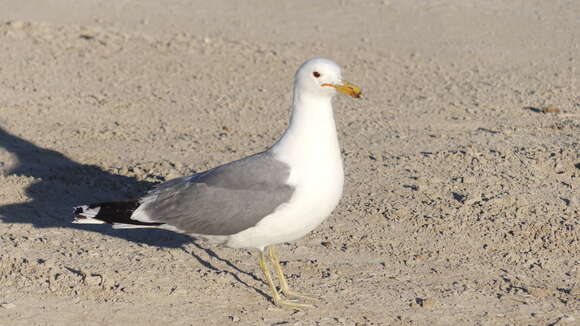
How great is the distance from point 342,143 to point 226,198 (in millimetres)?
3345

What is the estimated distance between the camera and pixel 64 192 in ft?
25.1

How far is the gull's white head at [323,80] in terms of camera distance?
551cm

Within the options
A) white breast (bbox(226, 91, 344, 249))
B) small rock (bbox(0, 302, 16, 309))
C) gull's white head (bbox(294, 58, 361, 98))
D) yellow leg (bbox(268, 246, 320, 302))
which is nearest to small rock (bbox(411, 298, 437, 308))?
yellow leg (bbox(268, 246, 320, 302))

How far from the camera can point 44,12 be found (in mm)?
13984

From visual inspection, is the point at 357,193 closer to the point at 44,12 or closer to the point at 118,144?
the point at 118,144

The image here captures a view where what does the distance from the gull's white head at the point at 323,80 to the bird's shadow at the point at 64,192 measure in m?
1.47

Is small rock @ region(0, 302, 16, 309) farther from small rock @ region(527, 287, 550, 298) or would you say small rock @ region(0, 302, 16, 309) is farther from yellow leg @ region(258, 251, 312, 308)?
small rock @ region(527, 287, 550, 298)

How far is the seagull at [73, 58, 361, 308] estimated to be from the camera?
216 inches

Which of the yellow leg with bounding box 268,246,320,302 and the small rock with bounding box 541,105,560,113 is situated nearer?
the yellow leg with bounding box 268,246,320,302

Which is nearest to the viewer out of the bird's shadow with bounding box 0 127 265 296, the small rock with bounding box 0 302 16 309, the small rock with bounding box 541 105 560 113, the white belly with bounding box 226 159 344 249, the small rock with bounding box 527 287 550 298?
the white belly with bounding box 226 159 344 249

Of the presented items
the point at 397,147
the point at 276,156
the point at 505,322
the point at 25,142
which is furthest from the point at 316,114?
the point at 25,142

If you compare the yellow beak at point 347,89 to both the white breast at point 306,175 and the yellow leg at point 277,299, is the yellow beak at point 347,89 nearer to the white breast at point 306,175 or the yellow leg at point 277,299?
the white breast at point 306,175

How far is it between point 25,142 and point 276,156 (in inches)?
167

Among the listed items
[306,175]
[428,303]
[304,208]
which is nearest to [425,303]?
[428,303]
